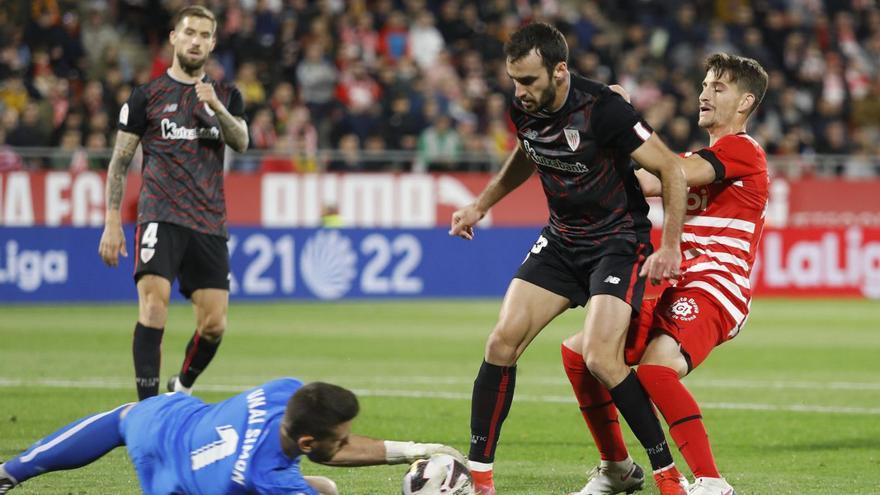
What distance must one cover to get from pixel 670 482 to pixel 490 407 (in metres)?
0.95

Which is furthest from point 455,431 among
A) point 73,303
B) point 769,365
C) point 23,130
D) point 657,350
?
point 23,130

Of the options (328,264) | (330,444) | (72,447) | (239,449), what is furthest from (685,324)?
(328,264)

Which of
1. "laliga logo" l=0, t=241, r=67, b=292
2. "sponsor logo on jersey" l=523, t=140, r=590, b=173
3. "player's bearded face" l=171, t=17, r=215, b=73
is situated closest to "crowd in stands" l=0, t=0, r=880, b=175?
"laliga logo" l=0, t=241, r=67, b=292

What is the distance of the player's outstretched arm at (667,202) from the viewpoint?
245 inches

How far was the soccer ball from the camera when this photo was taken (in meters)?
5.77

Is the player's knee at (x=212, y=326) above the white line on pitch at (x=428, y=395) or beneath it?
above

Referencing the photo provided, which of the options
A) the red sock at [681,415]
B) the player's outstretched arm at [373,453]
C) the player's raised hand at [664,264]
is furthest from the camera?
the red sock at [681,415]

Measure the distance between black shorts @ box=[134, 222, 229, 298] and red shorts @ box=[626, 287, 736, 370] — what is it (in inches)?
130

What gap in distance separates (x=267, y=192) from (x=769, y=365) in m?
10.3

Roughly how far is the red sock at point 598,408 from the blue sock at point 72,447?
228 centimetres

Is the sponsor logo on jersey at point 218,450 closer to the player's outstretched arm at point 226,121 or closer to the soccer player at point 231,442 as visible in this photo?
the soccer player at point 231,442

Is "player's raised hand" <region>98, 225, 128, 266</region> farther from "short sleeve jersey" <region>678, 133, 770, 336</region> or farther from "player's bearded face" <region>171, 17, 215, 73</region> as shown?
"short sleeve jersey" <region>678, 133, 770, 336</region>

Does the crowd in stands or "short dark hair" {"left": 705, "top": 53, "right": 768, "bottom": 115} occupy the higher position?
the crowd in stands

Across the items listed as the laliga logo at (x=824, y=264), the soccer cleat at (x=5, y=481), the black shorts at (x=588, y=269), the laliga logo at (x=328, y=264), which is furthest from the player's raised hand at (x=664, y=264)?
the laliga logo at (x=824, y=264)
